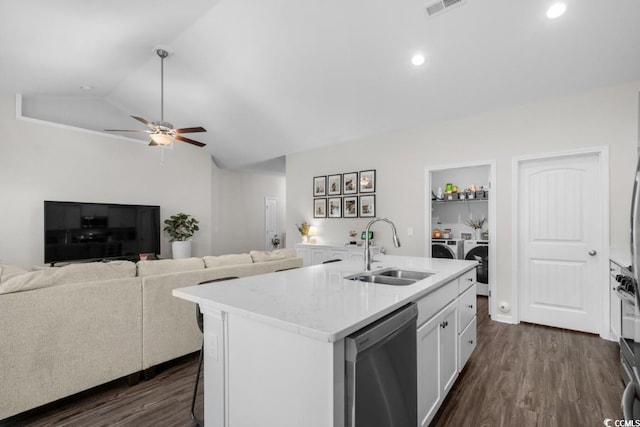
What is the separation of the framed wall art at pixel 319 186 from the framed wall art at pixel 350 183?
1.43 feet

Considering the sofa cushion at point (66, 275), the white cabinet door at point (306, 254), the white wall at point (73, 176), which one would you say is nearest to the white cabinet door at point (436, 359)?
the sofa cushion at point (66, 275)

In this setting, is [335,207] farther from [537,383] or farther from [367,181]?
[537,383]

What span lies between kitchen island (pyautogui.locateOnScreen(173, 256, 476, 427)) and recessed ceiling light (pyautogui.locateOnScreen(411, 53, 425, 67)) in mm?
2566

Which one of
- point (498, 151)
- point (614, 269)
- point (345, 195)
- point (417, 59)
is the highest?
point (417, 59)

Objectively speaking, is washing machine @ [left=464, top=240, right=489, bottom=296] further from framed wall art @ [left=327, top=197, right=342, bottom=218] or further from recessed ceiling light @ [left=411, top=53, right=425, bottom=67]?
recessed ceiling light @ [left=411, top=53, right=425, bottom=67]

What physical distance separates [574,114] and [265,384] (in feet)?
13.8

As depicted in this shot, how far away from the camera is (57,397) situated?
2.06m

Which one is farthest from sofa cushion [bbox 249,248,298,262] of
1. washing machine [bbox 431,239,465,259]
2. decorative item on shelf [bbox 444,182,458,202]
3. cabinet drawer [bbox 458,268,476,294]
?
decorative item on shelf [bbox 444,182,458,202]

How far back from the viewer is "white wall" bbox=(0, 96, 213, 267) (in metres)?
4.72

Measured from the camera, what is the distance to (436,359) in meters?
1.82

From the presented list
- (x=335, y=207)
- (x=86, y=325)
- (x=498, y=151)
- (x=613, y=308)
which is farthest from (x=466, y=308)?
(x=335, y=207)

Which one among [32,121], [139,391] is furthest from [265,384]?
[32,121]

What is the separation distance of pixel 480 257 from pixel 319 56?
12.7ft

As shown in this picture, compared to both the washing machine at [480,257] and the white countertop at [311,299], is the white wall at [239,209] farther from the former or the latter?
the white countertop at [311,299]
